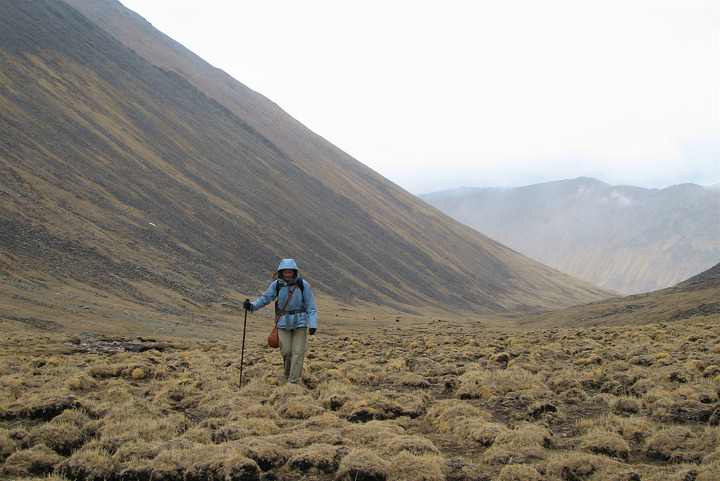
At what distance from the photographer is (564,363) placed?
11992mm

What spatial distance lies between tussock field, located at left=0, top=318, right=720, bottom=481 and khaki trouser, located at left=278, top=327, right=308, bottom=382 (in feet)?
1.10

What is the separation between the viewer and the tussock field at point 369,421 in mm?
5043

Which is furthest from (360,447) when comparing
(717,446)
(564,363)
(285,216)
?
(285,216)

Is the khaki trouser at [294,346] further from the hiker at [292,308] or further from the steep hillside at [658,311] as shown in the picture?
the steep hillside at [658,311]

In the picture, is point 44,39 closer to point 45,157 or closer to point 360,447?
point 45,157

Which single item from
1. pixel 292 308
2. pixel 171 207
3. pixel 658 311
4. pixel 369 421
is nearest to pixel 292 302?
pixel 292 308

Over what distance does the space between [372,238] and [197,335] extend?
199ft

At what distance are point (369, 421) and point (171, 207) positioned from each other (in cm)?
5591

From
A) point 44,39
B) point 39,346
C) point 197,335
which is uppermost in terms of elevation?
point 44,39

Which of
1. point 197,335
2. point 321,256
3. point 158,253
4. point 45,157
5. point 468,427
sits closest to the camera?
point 468,427

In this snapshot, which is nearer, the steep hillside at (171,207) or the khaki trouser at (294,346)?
the khaki trouser at (294,346)

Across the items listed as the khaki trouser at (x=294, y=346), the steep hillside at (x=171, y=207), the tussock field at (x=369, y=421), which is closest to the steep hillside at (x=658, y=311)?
the tussock field at (x=369, y=421)

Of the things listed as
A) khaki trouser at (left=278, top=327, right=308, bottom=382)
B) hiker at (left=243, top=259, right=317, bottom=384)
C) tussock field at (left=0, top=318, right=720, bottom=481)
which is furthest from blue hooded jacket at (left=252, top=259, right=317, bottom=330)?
tussock field at (left=0, top=318, right=720, bottom=481)

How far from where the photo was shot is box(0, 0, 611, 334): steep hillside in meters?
36.5
